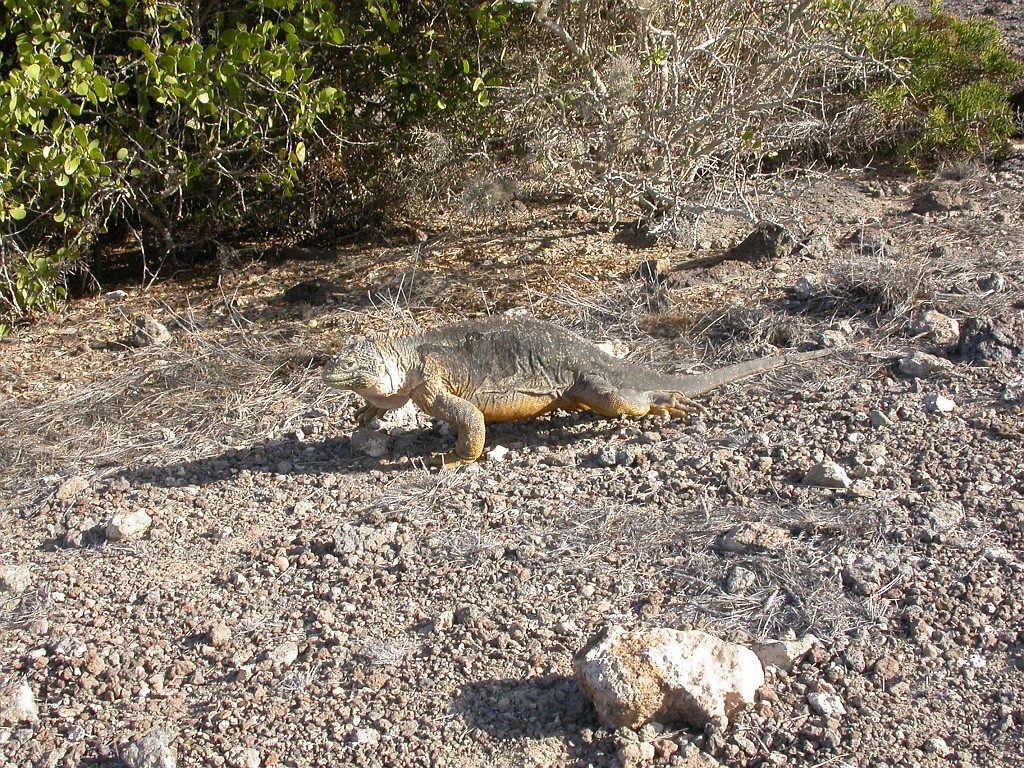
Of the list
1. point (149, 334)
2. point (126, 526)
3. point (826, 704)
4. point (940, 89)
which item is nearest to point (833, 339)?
point (826, 704)

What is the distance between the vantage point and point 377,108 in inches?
331

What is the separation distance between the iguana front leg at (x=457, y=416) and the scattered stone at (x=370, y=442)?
429 mm

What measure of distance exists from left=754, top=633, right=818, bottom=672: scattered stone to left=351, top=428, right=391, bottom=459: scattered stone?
8.54 feet

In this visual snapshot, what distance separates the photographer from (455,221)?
948 centimetres

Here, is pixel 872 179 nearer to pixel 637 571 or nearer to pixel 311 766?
pixel 637 571

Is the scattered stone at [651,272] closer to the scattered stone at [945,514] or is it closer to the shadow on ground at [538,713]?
the scattered stone at [945,514]

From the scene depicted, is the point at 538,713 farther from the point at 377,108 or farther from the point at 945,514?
the point at 377,108

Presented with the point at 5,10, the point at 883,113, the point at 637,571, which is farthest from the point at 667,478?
the point at 883,113

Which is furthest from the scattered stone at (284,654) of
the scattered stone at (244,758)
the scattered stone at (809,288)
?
the scattered stone at (809,288)

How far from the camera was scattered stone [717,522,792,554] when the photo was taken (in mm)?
4234

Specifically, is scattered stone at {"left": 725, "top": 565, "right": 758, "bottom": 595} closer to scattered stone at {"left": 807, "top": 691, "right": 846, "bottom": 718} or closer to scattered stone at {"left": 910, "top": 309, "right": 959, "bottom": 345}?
scattered stone at {"left": 807, "top": 691, "right": 846, "bottom": 718}

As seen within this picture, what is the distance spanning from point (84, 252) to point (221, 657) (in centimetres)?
541

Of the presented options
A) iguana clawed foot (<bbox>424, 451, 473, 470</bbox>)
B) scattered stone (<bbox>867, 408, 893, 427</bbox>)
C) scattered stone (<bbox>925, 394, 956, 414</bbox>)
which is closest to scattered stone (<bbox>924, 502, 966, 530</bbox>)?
scattered stone (<bbox>867, 408, 893, 427</bbox>)

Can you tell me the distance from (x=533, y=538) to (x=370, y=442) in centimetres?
146
